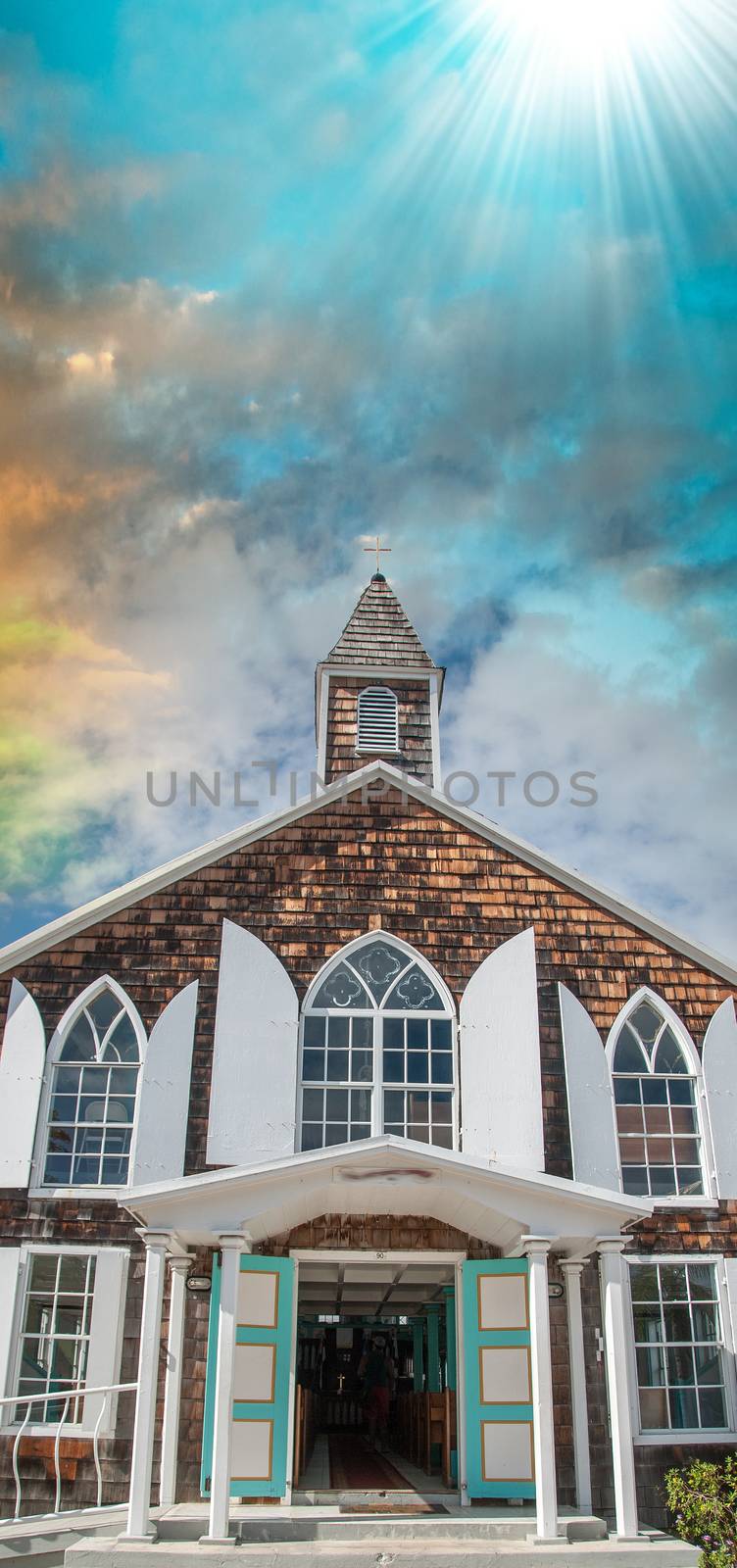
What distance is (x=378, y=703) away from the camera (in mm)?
16578

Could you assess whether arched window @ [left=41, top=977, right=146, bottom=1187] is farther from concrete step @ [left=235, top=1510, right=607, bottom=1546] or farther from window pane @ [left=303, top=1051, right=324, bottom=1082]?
concrete step @ [left=235, top=1510, right=607, bottom=1546]

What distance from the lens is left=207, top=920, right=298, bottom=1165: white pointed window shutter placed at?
38.6 feet

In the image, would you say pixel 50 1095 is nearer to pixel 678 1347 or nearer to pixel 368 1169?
pixel 368 1169

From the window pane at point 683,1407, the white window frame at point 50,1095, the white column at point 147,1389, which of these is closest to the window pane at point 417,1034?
the white window frame at point 50,1095

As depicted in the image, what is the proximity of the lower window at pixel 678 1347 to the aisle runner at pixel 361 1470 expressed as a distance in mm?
2565

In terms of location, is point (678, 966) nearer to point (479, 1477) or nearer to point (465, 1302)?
point (465, 1302)

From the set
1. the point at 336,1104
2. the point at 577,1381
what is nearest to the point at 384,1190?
the point at 336,1104

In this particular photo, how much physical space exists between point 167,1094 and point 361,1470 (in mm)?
5153

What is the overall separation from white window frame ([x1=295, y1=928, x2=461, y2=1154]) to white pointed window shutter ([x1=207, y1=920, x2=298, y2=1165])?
0.66ft

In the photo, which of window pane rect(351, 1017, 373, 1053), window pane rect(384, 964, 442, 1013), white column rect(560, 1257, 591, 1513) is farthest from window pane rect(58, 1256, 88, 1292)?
white column rect(560, 1257, 591, 1513)

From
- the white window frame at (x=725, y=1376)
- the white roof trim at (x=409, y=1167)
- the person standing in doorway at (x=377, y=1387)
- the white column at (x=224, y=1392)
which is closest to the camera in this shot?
the white column at (x=224, y=1392)

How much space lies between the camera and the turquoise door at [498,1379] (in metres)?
10.5

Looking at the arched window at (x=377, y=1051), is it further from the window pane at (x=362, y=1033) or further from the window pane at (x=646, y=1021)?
the window pane at (x=646, y=1021)

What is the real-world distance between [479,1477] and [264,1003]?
482 cm
